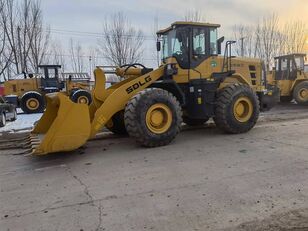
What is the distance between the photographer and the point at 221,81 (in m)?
9.63

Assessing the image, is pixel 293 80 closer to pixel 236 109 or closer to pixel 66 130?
pixel 236 109

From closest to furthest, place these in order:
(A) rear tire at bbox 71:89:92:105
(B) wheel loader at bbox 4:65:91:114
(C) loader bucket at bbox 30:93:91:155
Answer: (C) loader bucket at bbox 30:93:91:155 < (A) rear tire at bbox 71:89:92:105 < (B) wheel loader at bbox 4:65:91:114

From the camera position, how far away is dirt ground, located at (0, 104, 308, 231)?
4324 millimetres

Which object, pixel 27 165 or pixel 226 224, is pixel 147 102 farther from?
pixel 226 224

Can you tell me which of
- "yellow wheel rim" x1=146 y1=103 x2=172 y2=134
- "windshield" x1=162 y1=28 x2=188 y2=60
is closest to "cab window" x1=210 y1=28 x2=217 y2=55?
"windshield" x1=162 y1=28 x2=188 y2=60

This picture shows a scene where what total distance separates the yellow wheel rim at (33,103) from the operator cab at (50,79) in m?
1.39

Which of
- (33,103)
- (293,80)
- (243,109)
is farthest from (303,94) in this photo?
(33,103)

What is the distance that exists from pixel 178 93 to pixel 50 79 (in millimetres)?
13850

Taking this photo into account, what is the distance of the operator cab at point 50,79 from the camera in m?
21.1

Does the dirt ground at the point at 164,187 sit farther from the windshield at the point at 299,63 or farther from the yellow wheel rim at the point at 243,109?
the windshield at the point at 299,63

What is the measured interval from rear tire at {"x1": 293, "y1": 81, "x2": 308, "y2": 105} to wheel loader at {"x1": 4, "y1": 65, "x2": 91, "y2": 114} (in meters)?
10.3

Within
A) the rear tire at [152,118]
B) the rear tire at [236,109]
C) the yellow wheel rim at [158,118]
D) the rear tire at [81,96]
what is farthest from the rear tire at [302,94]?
the yellow wheel rim at [158,118]

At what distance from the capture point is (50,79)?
2141 centimetres

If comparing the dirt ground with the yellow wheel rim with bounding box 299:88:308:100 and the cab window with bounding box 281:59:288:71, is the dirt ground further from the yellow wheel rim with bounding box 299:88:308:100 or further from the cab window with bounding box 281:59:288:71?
the cab window with bounding box 281:59:288:71
